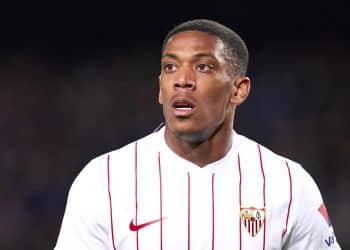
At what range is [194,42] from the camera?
2.43 meters

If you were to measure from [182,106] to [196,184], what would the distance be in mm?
281

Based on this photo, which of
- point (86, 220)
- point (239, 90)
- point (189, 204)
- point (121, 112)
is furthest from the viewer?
point (121, 112)

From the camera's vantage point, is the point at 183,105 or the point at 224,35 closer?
the point at 183,105

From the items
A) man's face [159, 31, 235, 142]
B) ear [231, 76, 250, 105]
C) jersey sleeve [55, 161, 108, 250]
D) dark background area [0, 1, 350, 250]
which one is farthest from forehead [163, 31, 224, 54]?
dark background area [0, 1, 350, 250]

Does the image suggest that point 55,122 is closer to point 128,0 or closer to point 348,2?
point 128,0

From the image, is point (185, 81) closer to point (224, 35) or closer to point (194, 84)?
point (194, 84)

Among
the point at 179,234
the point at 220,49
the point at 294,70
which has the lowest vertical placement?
the point at 179,234

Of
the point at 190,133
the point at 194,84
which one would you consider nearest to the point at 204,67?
the point at 194,84

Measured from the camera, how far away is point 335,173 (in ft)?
16.9

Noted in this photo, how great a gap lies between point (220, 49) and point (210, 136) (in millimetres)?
275

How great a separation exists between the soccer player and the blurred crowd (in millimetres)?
2624

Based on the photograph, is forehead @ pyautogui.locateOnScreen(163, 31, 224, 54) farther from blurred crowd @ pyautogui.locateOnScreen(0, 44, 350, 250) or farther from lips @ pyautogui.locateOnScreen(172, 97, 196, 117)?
blurred crowd @ pyautogui.locateOnScreen(0, 44, 350, 250)

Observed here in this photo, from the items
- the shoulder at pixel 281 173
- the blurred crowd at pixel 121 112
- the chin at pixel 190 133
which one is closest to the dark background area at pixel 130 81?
the blurred crowd at pixel 121 112

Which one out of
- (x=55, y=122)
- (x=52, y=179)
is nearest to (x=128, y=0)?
(x=55, y=122)
